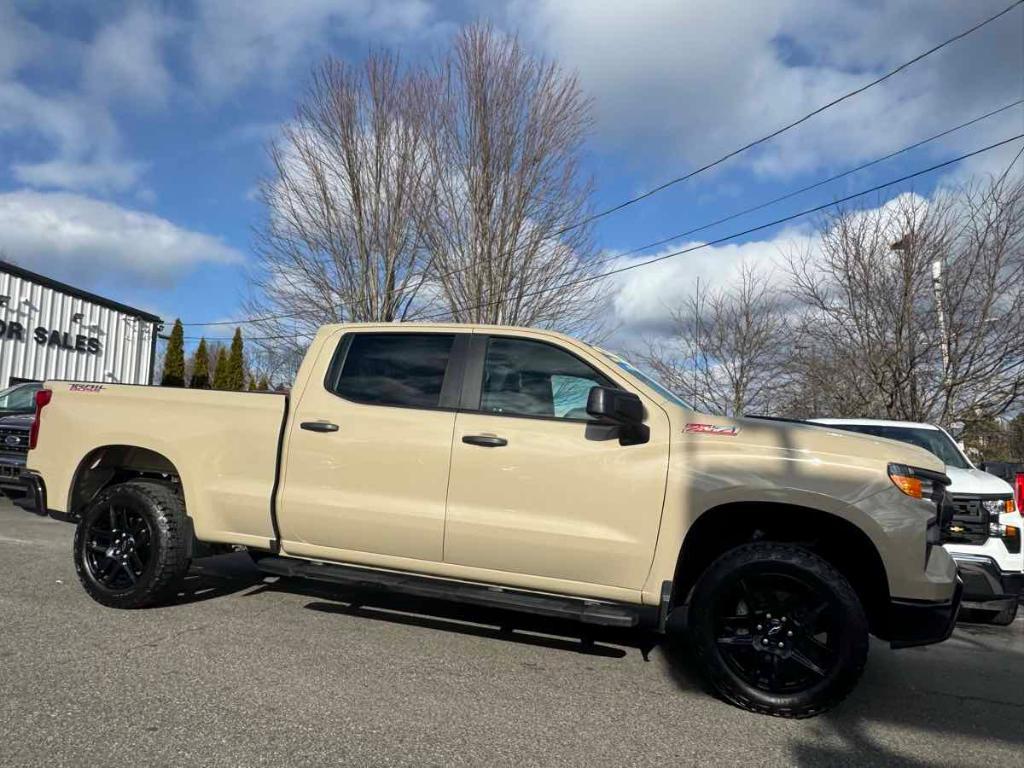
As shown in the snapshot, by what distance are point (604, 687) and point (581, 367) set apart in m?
1.77

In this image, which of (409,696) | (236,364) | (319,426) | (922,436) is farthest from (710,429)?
(236,364)

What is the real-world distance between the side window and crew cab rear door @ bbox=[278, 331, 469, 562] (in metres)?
0.21

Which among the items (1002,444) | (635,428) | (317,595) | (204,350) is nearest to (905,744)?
(635,428)

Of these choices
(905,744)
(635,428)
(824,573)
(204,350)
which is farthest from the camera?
(204,350)

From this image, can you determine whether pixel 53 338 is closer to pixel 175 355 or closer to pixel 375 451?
pixel 175 355

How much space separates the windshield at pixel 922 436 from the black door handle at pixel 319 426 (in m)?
5.40

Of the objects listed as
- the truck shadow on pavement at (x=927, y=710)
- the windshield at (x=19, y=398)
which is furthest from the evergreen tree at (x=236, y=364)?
the truck shadow on pavement at (x=927, y=710)

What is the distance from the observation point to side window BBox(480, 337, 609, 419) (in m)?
4.45

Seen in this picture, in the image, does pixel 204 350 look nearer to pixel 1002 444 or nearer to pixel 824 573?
pixel 1002 444

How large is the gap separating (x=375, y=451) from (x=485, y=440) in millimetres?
693

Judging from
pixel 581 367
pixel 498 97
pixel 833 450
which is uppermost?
pixel 498 97

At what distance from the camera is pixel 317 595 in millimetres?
5906

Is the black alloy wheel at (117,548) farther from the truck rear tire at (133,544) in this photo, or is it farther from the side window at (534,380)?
the side window at (534,380)

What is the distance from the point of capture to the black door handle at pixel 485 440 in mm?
4312
